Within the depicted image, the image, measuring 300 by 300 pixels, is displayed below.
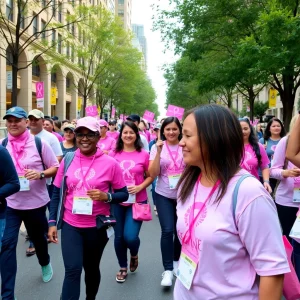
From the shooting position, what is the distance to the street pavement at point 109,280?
430 centimetres

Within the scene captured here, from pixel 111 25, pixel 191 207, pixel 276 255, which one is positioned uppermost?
pixel 111 25

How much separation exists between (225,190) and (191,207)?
0.24m

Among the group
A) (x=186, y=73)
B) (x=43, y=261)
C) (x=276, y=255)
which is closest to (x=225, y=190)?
(x=276, y=255)

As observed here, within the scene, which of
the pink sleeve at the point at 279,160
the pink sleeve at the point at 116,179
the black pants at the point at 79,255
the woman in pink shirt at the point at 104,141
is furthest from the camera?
the woman in pink shirt at the point at 104,141

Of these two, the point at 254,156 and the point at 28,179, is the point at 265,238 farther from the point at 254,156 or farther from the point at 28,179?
the point at 254,156

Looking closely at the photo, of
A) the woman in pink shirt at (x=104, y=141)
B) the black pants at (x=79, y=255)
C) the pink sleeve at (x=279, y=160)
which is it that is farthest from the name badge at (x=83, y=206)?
the woman in pink shirt at (x=104, y=141)

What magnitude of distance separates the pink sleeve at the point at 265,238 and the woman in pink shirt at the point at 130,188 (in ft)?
10.1

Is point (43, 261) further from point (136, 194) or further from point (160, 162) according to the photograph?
point (160, 162)

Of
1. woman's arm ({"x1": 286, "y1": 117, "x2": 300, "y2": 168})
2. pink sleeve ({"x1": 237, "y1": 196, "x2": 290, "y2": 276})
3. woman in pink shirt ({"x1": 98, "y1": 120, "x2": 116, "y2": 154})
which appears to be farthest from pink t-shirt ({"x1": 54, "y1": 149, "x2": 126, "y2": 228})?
woman in pink shirt ({"x1": 98, "y1": 120, "x2": 116, "y2": 154})

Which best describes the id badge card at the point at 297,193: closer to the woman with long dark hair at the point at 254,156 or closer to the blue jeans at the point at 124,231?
the woman with long dark hair at the point at 254,156

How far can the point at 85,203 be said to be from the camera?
3.39m

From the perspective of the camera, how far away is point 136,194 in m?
4.71

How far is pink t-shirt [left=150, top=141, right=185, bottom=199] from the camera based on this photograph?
4.66 metres

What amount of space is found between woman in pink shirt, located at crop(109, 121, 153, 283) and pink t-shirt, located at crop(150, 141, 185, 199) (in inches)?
5.2
